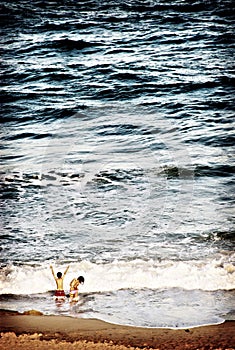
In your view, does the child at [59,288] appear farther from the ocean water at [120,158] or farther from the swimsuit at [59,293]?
the ocean water at [120,158]

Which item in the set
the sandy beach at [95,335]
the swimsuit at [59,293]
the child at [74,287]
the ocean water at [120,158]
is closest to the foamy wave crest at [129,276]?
the ocean water at [120,158]

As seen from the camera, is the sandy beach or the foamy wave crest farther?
the foamy wave crest

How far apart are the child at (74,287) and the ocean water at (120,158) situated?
152mm

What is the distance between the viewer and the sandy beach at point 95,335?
24.1ft

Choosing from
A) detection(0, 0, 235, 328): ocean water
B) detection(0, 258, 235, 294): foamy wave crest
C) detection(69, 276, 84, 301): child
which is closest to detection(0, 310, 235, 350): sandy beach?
detection(0, 0, 235, 328): ocean water

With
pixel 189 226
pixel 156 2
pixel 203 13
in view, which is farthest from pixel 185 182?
pixel 156 2

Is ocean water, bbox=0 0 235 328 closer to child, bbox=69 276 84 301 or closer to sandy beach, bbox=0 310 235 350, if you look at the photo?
child, bbox=69 276 84 301

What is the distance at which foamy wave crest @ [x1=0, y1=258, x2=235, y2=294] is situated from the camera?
995 centimetres

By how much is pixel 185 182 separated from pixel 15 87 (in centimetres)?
1307

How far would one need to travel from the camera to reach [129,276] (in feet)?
33.6

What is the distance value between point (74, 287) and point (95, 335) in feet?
6.44

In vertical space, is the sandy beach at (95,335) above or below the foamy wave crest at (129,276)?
above

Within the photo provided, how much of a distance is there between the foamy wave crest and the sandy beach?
1.47 meters

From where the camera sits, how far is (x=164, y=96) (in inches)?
925
